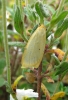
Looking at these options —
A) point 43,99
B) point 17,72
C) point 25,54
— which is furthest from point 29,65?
point 17,72

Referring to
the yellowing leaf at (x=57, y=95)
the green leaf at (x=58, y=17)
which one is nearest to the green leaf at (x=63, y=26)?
the green leaf at (x=58, y=17)

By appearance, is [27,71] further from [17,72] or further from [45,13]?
[17,72]

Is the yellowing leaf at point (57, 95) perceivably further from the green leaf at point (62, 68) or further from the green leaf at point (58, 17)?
the green leaf at point (58, 17)

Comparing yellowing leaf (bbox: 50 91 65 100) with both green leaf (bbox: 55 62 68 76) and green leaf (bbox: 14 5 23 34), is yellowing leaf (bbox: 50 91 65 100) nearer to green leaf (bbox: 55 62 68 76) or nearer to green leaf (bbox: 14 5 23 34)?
green leaf (bbox: 55 62 68 76)

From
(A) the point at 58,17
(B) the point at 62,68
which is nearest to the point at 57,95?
(B) the point at 62,68

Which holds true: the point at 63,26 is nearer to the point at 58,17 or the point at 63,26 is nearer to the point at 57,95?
the point at 58,17

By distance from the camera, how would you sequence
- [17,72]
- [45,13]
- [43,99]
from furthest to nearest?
[17,72] < [43,99] < [45,13]

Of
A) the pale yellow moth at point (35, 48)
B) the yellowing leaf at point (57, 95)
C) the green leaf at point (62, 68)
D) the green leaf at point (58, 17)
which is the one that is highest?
the green leaf at point (58, 17)

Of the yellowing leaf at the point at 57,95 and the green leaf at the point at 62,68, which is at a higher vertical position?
the green leaf at the point at 62,68
